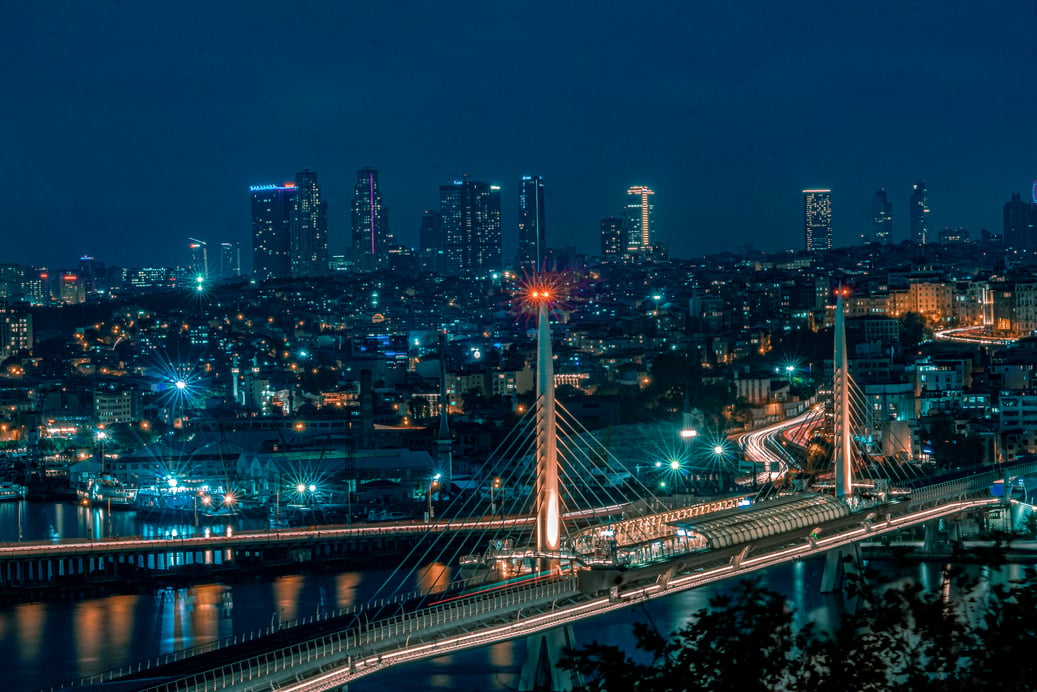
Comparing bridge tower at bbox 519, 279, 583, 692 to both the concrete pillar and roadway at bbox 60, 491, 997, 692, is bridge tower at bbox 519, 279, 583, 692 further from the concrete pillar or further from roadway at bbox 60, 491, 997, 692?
the concrete pillar

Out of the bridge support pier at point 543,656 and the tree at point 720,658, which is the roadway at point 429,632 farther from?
the tree at point 720,658

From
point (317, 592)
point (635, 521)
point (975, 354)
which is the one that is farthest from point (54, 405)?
point (635, 521)

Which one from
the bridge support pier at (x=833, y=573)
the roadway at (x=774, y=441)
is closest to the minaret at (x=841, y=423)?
the bridge support pier at (x=833, y=573)

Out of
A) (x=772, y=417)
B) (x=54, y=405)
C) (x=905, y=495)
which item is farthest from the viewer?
(x=54, y=405)

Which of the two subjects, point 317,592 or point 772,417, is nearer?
point 317,592

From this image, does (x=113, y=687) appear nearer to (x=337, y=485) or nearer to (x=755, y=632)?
(x=755, y=632)

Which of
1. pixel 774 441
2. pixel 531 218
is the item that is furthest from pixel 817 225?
pixel 774 441

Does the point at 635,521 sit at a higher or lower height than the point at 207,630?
higher
